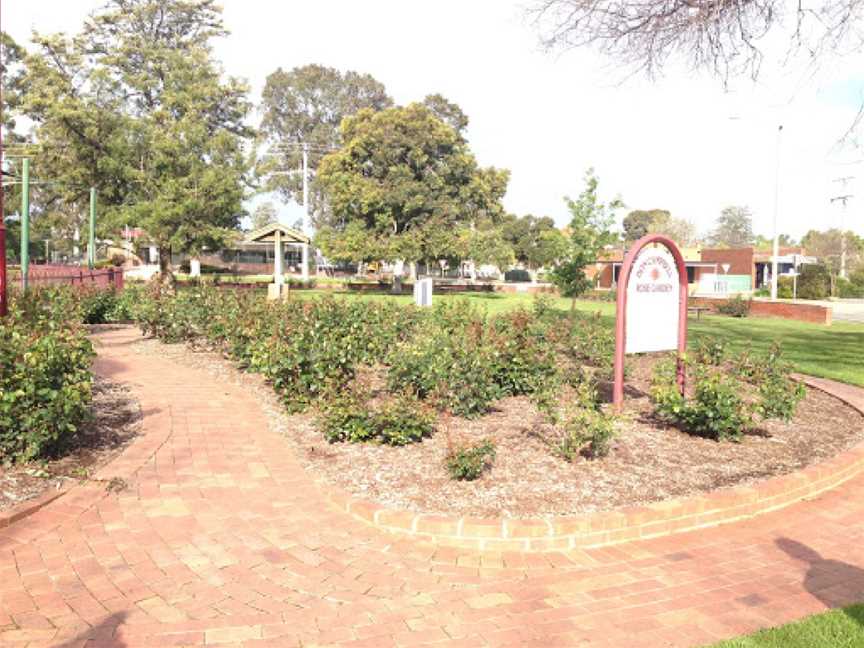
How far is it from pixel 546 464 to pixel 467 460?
30.0 inches

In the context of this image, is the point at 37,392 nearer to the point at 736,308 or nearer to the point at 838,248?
the point at 736,308

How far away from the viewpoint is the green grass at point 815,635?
2.76 m

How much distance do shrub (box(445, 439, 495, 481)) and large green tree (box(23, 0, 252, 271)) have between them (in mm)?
20478

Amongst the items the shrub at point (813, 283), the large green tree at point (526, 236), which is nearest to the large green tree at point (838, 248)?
the shrub at point (813, 283)

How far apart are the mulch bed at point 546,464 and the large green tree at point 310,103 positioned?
185ft

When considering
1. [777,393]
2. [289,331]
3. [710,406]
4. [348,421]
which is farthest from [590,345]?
[348,421]

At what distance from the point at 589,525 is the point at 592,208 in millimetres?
17235

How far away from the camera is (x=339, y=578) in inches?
129

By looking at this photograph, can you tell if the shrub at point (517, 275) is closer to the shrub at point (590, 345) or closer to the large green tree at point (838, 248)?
the large green tree at point (838, 248)

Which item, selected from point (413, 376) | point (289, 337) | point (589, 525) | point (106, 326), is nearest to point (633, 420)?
point (413, 376)

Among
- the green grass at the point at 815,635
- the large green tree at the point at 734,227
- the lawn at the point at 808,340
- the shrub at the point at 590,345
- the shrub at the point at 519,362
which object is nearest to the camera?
the green grass at the point at 815,635

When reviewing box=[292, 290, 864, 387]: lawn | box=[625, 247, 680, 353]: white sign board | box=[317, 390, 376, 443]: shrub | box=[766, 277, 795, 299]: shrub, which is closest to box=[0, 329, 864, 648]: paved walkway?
box=[317, 390, 376, 443]: shrub

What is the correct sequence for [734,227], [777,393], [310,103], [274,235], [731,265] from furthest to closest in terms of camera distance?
[734,227]
[310,103]
[731,265]
[274,235]
[777,393]

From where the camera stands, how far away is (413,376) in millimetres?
6281
